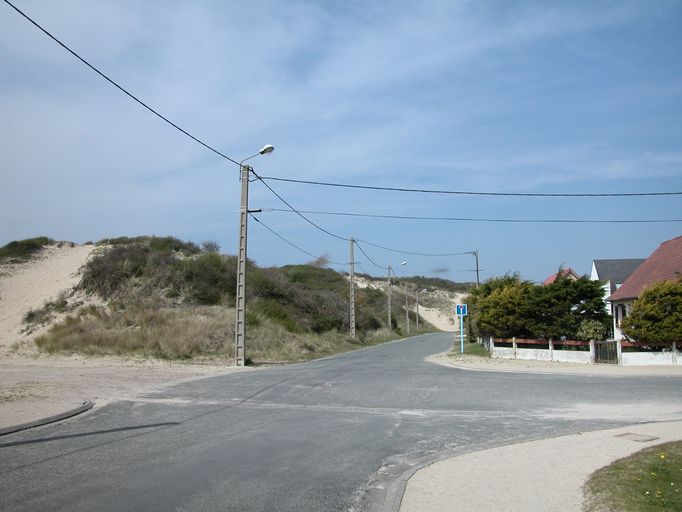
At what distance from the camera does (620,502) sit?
5.90 m

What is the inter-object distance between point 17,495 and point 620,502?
600cm

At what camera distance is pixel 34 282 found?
44625mm

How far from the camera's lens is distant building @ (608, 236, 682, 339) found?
3049 cm

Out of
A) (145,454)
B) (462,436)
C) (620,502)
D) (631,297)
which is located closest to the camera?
(620,502)

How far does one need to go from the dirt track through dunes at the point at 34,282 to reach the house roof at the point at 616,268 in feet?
130

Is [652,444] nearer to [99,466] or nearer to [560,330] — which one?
[99,466]

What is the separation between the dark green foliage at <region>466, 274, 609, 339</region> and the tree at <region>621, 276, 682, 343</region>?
247 cm

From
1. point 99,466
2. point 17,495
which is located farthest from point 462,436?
point 17,495

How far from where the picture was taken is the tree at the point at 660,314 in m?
21.7

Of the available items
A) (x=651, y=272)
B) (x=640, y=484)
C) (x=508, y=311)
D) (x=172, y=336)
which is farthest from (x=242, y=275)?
(x=651, y=272)

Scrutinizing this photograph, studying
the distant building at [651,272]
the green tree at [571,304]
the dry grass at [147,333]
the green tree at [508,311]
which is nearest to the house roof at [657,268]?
the distant building at [651,272]

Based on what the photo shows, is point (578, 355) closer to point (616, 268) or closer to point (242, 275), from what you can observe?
point (242, 275)

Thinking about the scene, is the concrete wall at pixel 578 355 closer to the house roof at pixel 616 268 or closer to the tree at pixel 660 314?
the tree at pixel 660 314

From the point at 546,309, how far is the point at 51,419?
20.1 m
